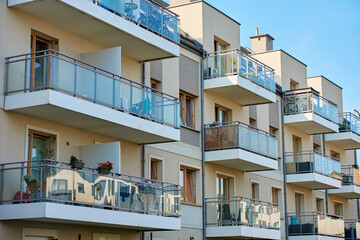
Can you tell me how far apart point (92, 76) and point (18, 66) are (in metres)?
2.06

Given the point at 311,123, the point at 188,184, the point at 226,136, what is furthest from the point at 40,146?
the point at 311,123

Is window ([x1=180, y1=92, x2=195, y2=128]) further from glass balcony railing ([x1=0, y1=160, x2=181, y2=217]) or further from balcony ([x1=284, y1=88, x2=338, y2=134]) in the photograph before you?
balcony ([x1=284, y1=88, x2=338, y2=134])

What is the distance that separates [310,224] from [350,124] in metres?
8.51

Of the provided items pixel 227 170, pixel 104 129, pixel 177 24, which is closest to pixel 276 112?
pixel 227 170

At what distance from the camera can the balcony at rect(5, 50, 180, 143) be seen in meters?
16.2

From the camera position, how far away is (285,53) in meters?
33.6

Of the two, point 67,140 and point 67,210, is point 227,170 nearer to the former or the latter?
point 67,140

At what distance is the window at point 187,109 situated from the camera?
79.7 ft

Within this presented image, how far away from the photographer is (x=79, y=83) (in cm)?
1717

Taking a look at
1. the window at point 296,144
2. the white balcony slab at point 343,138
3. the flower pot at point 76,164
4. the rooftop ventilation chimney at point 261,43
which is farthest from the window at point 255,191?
the flower pot at point 76,164

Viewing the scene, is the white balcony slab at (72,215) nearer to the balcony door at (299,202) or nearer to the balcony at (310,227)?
the balcony at (310,227)

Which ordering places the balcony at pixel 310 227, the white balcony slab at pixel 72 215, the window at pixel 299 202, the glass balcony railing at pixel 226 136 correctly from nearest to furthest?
the white balcony slab at pixel 72 215, the glass balcony railing at pixel 226 136, the balcony at pixel 310 227, the window at pixel 299 202

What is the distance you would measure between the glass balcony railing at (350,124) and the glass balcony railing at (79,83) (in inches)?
708

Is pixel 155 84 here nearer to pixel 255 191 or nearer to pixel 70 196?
pixel 70 196
